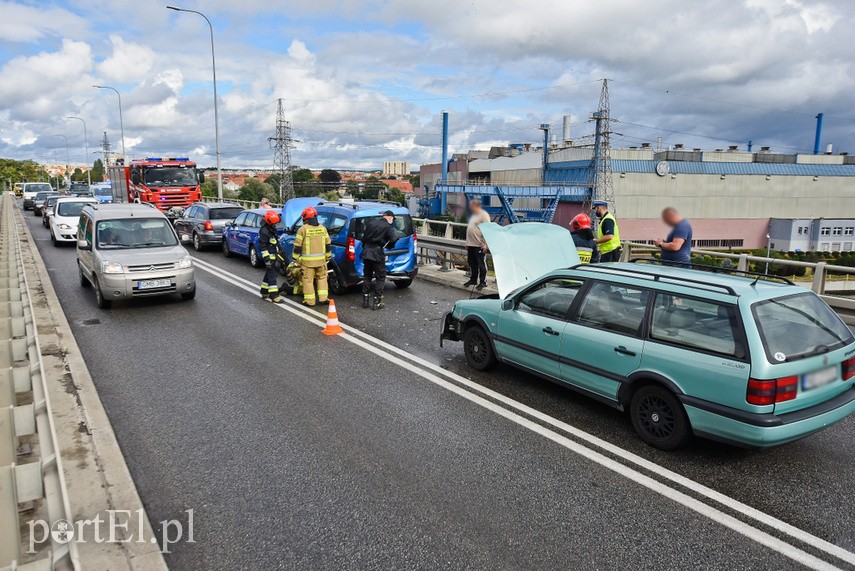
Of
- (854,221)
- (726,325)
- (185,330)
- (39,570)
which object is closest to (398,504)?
(39,570)

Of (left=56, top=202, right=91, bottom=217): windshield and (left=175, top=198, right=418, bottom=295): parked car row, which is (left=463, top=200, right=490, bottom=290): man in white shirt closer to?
(left=175, top=198, right=418, bottom=295): parked car row

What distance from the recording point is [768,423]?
4.25 metres

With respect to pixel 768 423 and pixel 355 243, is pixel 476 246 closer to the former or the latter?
pixel 355 243

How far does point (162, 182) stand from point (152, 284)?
17974 millimetres

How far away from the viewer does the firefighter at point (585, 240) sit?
959 centimetres

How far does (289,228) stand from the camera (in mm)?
13289

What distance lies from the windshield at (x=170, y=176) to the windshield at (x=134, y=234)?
16277mm

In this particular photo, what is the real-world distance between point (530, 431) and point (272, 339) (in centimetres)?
459

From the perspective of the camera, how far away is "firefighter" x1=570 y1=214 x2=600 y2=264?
31.5ft

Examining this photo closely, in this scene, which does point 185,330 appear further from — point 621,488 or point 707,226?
point 707,226

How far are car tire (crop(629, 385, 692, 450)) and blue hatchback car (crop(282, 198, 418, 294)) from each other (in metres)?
6.77

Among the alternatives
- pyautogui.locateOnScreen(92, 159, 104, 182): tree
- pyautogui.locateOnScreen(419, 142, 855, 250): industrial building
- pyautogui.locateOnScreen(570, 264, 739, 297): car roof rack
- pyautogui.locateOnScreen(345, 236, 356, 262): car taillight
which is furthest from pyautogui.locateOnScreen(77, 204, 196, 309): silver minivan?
pyautogui.locateOnScreen(92, 159, 104, 182): tree

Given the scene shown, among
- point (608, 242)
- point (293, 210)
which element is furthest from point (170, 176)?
point (608, 242)

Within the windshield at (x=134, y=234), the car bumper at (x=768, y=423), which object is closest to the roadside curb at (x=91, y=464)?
the windshield at (x=134, y=234)
